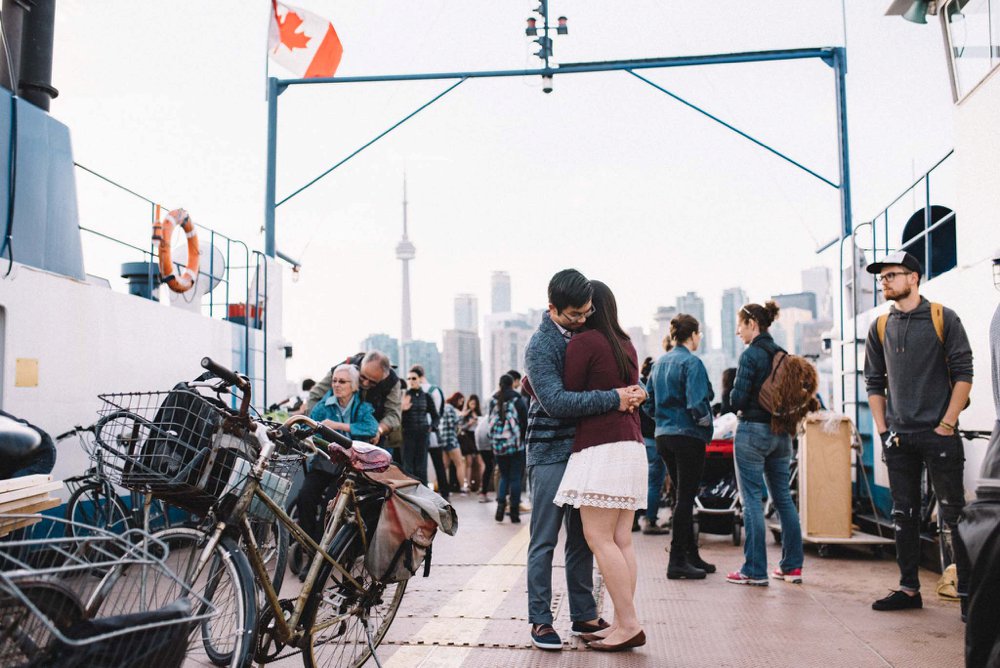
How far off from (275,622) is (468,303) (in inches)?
5588

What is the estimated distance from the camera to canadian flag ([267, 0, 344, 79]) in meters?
13.4

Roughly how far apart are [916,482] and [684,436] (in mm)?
1735

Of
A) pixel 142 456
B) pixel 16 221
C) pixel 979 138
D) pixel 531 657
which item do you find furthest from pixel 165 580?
pixel 979 138

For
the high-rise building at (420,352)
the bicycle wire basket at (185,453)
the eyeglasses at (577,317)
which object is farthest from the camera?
the high-rise building at (420,352)

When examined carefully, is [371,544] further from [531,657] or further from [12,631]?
[12,631]

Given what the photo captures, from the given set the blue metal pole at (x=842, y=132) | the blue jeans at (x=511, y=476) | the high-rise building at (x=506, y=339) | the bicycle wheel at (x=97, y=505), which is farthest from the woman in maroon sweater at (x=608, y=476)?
the high-rise building at (x=506, y=339)

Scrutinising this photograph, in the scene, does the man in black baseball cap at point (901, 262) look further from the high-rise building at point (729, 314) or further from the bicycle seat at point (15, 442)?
the high-rise building at point (729, 314)

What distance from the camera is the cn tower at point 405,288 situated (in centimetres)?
7831

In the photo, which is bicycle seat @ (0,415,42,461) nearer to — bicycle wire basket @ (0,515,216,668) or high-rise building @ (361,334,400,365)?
bicycle wire basket @ (0,515,216,668)

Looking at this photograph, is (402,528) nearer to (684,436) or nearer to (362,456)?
(362,456)

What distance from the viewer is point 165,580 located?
2.81 meters

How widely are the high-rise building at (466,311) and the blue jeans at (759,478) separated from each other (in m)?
136

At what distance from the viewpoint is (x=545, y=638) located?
4.68 meters

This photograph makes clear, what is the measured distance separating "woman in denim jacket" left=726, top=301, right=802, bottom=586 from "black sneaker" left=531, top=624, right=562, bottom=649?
225 centimetres
